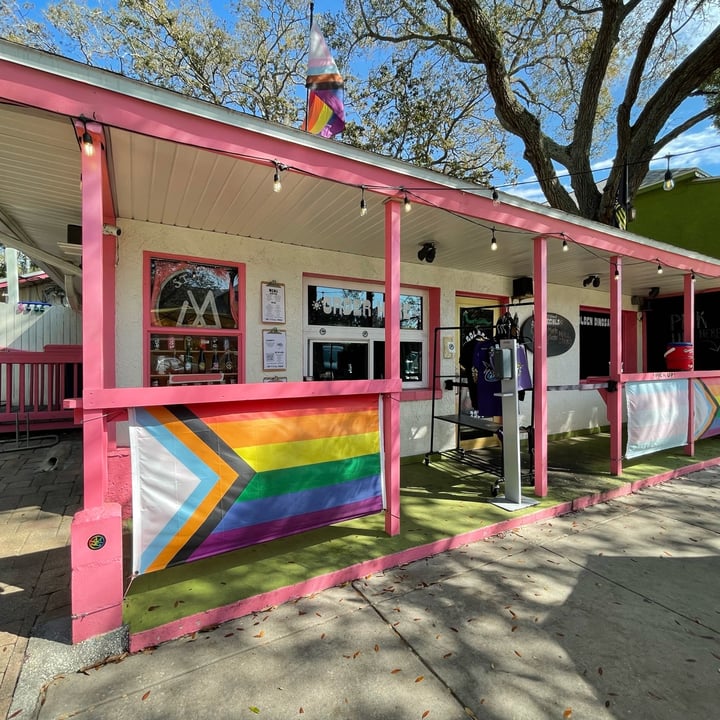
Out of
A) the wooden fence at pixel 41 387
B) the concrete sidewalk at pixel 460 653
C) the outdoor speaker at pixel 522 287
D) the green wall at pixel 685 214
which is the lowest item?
the concrete sidewalk at pixel 460 653

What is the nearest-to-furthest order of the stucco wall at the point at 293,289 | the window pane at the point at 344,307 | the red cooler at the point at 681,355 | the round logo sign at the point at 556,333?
the stucco wall at the point at 293,289 < the window pane at the point at 344,307 < the red cooler at the point at 681,355 < the round logo sign at the point at 556,333

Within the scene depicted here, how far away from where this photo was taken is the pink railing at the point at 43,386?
6160mm

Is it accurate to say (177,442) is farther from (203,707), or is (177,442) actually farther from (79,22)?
(79,22)

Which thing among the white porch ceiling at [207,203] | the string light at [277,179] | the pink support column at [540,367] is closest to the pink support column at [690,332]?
the white porch ceiling at [207,203]

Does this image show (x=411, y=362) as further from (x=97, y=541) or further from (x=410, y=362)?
(x=97, y=541)

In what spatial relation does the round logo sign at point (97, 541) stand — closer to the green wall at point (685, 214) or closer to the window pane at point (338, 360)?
the window pane at point (338, 360)

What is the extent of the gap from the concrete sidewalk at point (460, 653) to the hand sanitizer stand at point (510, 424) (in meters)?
0.80

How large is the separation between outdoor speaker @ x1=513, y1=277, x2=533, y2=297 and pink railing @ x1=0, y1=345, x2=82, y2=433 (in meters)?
6.81

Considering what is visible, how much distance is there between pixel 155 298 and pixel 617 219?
766cm

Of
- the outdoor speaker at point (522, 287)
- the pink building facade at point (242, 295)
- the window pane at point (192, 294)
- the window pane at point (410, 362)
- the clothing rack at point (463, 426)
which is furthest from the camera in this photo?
the outdoor speaker at point (522, 287)

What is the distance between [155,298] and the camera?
12.8ft

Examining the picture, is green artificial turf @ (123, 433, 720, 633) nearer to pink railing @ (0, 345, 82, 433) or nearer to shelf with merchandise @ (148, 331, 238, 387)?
shelf with merchandise @ (148, 331, 238, 387)

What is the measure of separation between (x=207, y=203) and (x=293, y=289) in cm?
137

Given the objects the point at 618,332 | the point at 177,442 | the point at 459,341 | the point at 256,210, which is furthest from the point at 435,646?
the point at 459,341
